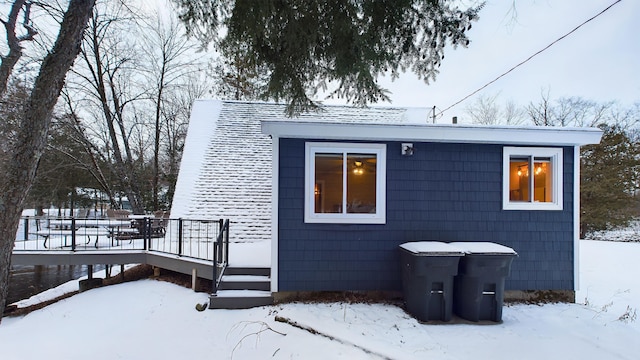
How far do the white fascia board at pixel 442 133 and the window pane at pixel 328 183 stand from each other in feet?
1.28

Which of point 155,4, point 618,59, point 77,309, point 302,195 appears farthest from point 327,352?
point 618,59

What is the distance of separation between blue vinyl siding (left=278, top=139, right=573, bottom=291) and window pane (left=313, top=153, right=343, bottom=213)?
0.93ft

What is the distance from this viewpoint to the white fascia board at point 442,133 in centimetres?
481

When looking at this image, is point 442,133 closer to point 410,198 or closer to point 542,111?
point 410,198

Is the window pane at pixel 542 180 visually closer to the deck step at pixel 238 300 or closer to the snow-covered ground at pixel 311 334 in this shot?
the snow-covered ground at pixel 311 334

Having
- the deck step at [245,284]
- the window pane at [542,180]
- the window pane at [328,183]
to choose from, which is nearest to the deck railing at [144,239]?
the deck step at [245,284]

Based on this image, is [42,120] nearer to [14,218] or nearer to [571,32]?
[14,218]

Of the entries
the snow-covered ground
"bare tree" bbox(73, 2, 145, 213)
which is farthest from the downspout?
"bare tree" bbox(73, 2, 145, 213)

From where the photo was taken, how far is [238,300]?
4.77 meters

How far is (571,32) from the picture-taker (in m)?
6.05

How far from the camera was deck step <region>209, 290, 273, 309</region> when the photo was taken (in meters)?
4.74

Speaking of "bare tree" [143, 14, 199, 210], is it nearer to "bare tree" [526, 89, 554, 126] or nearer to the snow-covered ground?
the snow-covered ground

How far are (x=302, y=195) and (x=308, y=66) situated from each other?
2115 mm

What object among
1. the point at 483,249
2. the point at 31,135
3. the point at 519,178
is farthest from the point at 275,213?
the point at 519,178
